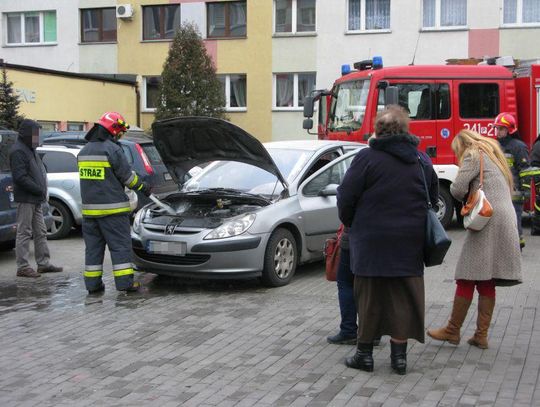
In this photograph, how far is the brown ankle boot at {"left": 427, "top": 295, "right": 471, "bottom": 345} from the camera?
5.94m

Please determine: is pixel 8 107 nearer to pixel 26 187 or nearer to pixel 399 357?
pixel 26 187

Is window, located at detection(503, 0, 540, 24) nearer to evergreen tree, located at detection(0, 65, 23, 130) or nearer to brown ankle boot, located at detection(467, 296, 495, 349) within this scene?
evergreen tree, located at detection(0, 65, 23, 130)

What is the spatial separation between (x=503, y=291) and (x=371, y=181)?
3566 millimetres

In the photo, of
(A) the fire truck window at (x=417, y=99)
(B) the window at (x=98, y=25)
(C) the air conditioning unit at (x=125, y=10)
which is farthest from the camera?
(B) the window at (x=98, y=25)

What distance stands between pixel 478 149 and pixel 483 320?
1.33 m

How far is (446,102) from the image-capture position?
13273mm

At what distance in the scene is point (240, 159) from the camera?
9148mm

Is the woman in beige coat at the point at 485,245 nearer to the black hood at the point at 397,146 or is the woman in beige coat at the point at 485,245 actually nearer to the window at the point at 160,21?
the black hood at the point at 397,146

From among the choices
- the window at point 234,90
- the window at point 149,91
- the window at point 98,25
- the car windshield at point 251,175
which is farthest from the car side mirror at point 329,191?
the window at point 98,25

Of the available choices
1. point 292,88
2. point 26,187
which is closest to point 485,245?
point 26,187

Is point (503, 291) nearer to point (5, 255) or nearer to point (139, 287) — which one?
point (139, 287)

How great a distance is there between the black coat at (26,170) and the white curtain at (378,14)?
1870 centimetres

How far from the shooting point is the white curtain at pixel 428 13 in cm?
2562

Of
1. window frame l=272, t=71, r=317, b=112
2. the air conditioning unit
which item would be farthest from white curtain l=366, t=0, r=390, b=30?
the air conditioning unit
